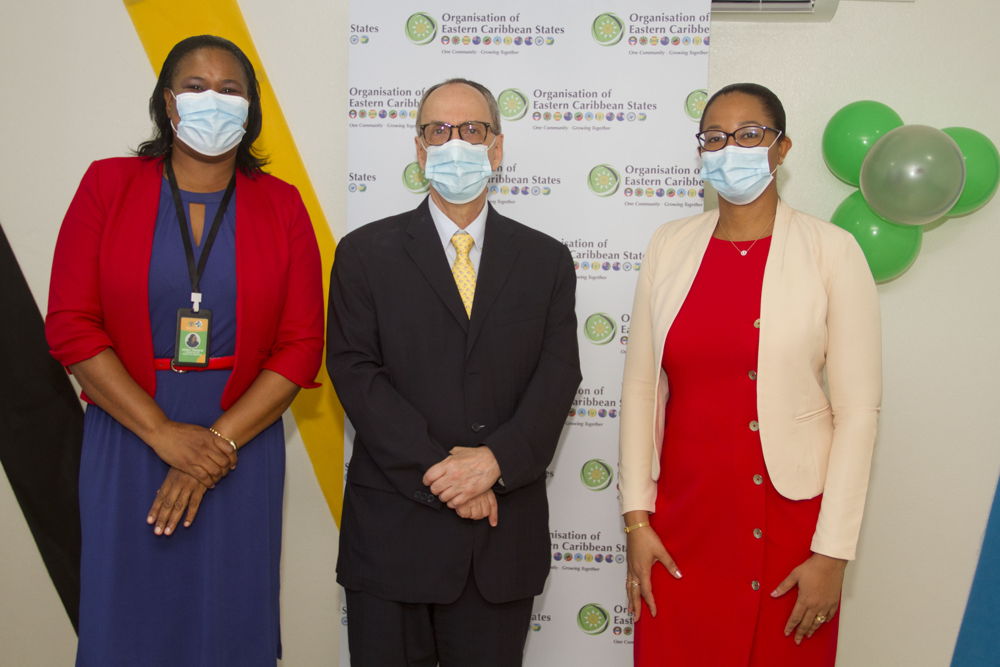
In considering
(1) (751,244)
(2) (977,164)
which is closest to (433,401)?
(1) (751,244)

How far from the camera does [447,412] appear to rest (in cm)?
198

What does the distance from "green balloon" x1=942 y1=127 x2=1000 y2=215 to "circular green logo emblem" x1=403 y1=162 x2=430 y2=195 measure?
180 centimetres

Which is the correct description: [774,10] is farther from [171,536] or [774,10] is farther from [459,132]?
[171,536]

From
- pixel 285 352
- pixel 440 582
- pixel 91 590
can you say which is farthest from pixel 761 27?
pixel 91 590

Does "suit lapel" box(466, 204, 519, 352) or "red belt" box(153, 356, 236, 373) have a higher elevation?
"suit lapel" box(466, 204, 519, 352)

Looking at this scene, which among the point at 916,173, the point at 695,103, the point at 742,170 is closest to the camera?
the point at 742,170

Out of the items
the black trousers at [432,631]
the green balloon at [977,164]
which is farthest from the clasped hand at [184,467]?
the green balloon at [977,164]

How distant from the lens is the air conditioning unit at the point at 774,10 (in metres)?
2.79

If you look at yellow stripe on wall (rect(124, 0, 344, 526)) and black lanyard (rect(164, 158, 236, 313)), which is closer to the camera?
black lanyard (rect(164, 158, 236, 313))

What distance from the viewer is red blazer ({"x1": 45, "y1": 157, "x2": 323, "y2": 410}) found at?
6.44ft

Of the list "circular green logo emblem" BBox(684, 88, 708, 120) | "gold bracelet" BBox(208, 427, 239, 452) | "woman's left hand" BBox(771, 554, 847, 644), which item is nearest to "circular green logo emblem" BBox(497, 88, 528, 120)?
"circular green logo emblem" BBox(684, 88, 708, 120)

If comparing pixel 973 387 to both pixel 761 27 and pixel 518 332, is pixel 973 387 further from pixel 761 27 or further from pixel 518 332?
pixel 518 332

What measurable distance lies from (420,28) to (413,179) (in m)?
0.51

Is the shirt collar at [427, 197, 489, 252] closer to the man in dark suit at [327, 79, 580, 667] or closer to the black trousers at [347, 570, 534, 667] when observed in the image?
the man in dark suit at [327, 79, 580, 667]
